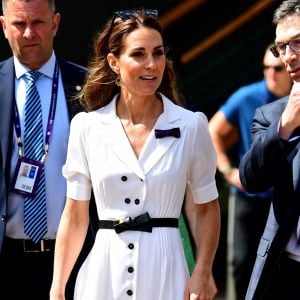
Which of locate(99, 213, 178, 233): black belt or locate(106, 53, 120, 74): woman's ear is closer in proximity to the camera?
locate(99, 213, 178, 233): black belt

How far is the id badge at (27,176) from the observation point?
5414 mm

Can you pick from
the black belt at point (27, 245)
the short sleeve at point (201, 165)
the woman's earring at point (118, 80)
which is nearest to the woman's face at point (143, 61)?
the woman's earring at point (118, 80)

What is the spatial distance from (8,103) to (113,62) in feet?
2.60

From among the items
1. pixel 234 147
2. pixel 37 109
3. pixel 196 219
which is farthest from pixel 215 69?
pixel 196 219

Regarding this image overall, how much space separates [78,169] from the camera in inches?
189

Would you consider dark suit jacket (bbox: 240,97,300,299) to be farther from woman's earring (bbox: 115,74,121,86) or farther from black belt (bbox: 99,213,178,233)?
woman's earring (bbox: 115,74,121,86)

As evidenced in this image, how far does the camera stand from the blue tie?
17.7 ft

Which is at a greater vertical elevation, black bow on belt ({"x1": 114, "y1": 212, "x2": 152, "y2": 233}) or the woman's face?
the woman's face

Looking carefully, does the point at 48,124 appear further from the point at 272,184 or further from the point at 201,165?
the point at 272,184

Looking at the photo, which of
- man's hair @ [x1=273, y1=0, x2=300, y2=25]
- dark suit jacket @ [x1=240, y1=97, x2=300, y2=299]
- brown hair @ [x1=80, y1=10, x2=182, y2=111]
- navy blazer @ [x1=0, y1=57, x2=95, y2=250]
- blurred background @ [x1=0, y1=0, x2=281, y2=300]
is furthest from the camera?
blurred background @ [x1=0, y1=0, x2=281, y2=300]

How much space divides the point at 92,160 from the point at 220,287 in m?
5.81

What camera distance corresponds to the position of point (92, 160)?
474 centimetres

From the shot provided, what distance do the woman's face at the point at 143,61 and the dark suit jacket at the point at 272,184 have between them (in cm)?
44

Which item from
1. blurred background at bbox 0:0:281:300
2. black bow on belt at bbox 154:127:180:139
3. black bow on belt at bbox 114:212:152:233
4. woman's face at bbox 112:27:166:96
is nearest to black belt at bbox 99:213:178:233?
black bow on belt at bbox 114:212:152:233
